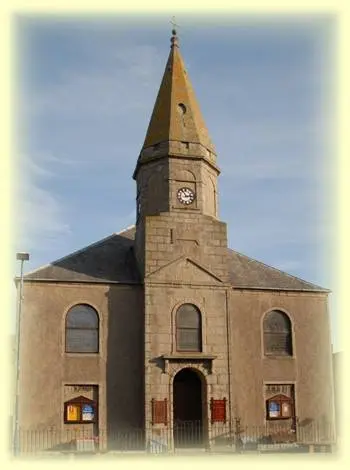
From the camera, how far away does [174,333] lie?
3062cm

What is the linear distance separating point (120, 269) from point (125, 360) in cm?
468

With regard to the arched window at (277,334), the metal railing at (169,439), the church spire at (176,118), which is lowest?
the metal railing at (169,439)

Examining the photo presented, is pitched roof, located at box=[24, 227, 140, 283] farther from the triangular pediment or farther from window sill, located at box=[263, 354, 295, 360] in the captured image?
window sill, located at box=[263, 354, 295, 360]

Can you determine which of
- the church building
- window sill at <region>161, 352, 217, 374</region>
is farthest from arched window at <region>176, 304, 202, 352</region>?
window sill at <region>161, 352, 217, 374</region>

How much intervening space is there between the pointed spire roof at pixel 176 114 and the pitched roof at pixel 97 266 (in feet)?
19.0

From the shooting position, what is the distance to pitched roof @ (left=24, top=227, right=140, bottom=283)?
103ft

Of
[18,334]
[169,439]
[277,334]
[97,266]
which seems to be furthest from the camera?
[277,334]

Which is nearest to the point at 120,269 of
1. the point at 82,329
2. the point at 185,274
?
the point at 185,274

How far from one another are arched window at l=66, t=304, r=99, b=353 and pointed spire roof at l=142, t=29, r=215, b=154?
9.64 m

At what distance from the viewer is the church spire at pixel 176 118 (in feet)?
112

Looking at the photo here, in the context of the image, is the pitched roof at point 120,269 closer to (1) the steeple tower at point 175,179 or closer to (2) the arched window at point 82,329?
(1) the steeple tower at point 175,179

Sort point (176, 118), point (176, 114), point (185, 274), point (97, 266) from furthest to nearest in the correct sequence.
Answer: point (176, 114)
point (176, 118)
point (97, 266)
point (185, 274)

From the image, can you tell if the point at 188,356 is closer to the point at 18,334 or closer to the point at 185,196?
the point at 18,334

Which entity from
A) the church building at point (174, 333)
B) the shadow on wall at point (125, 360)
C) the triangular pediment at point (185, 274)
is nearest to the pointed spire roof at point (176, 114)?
the church building at point (174, 333)
